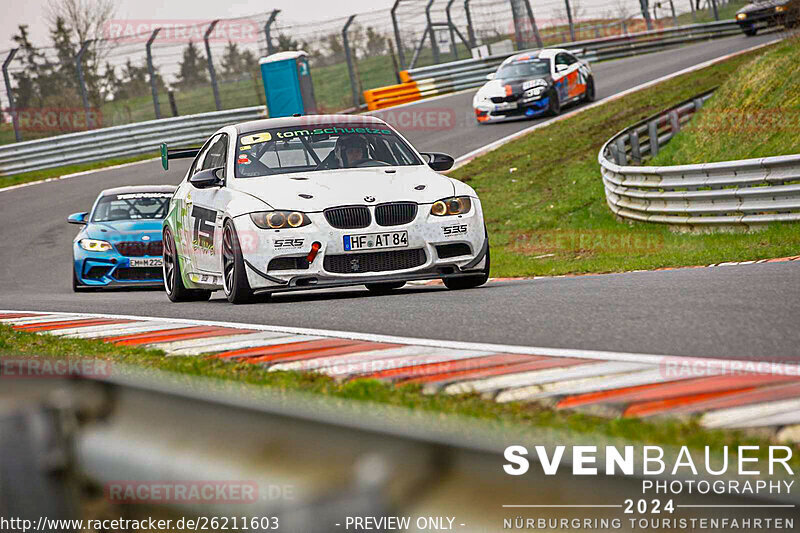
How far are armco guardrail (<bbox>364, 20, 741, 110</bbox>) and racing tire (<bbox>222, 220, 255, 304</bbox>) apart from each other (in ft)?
81.8

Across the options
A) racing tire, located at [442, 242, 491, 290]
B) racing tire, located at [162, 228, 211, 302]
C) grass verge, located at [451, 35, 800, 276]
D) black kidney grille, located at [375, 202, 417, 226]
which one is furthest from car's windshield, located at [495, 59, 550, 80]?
black kidney grille, located at [375, 202, 417, 226]

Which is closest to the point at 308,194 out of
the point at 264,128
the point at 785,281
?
the point at 264,128

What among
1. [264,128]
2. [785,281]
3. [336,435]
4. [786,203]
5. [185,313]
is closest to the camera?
[336,435]

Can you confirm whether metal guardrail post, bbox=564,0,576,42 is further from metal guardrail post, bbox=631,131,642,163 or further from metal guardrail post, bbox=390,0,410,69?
metal guardrail post, bbox=631,131,642,163

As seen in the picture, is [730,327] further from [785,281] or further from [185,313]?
[185,313]

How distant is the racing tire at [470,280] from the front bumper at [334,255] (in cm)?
54

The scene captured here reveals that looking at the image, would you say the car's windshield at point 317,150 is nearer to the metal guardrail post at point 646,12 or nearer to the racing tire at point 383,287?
the racing tire at point 383,287

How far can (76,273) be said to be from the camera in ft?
48.2

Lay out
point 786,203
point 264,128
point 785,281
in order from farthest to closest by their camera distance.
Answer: point 786,203, point 264,128, point 785,281

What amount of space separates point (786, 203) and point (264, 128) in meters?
6.59

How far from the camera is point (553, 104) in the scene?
27.6 m

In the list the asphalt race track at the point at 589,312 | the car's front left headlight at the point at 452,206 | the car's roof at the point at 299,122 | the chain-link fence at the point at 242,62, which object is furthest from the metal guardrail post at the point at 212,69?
the car's front left headlight at the point at 452,206

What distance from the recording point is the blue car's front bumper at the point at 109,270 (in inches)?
575

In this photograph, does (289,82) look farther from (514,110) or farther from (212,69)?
(514,110)
